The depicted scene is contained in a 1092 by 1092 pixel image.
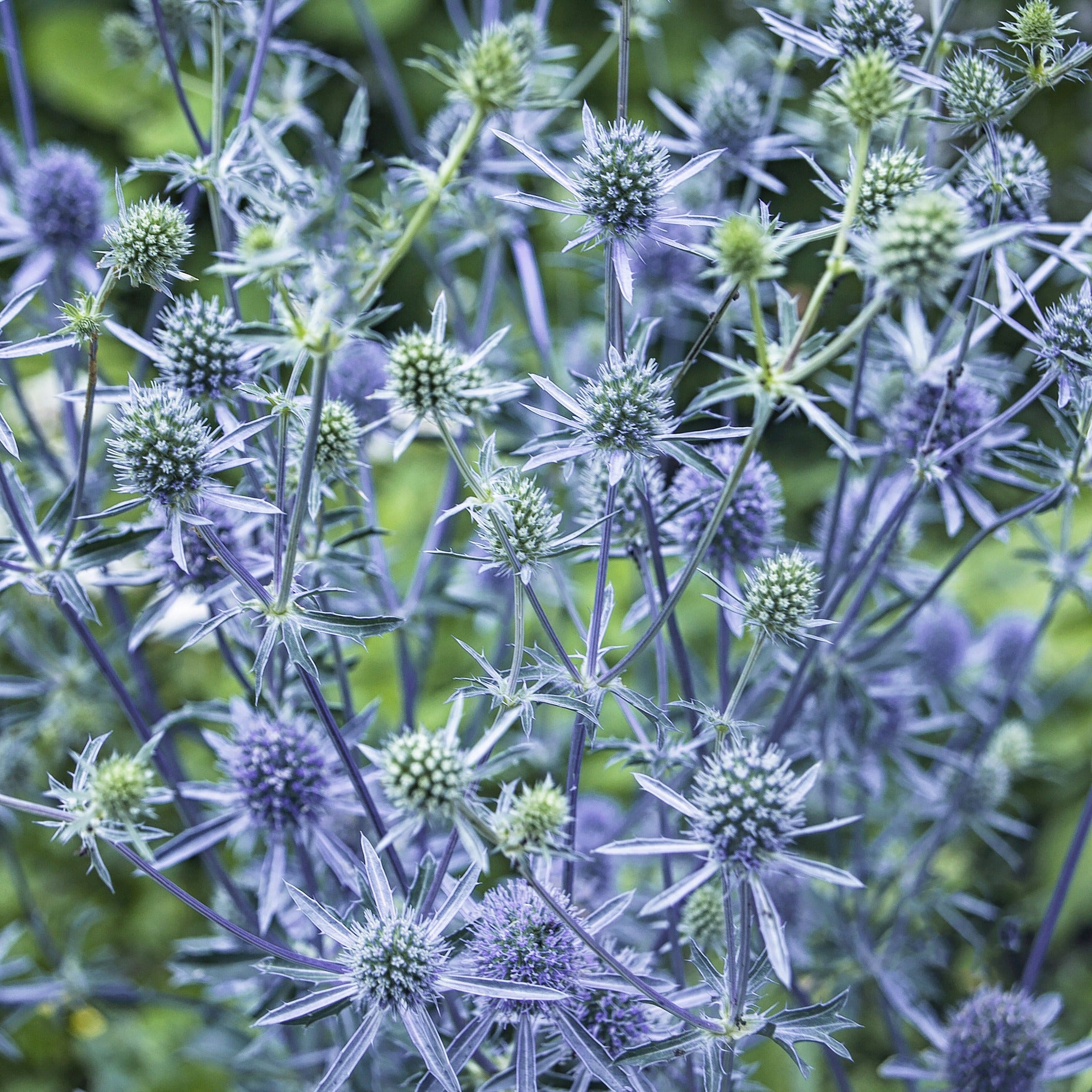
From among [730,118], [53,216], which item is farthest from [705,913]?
[53,216]

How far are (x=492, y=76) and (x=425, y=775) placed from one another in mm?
500

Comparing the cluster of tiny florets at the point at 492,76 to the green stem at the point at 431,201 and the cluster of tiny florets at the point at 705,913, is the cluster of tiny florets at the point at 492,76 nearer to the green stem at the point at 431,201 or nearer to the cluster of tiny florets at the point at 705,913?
the green stem at the point at 431,201

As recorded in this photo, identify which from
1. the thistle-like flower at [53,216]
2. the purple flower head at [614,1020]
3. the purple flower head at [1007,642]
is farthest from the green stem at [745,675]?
the thistle-like flower at [53,216]

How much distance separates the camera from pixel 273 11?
1132 mm

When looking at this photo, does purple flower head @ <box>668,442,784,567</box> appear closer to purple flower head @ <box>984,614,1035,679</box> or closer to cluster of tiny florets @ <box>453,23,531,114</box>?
cluster of tiny florets @ <box>453,23,531,114</box>

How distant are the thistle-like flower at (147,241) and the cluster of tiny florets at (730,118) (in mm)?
749

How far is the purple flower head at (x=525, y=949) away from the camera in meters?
0.84

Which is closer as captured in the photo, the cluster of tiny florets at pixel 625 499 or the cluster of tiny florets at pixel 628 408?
the cluster of tiny florets at pixel 628 408

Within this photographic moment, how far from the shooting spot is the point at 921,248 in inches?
24.2

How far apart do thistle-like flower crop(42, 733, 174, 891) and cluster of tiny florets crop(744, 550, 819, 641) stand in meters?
0.51

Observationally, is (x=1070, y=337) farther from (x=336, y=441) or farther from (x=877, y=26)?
(x=336, y=441)

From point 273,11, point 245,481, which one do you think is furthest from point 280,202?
point 273,11

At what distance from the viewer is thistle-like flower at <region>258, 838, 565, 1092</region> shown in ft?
2.62

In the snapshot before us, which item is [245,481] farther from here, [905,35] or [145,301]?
[145,301]
